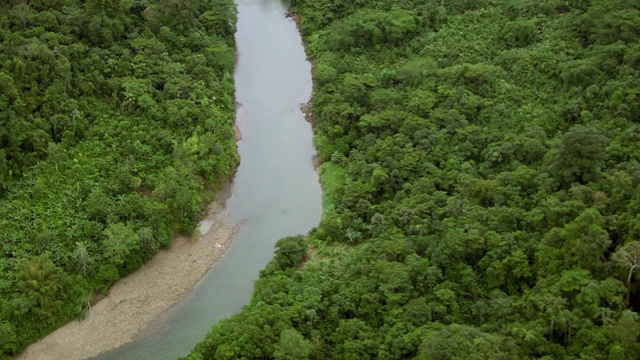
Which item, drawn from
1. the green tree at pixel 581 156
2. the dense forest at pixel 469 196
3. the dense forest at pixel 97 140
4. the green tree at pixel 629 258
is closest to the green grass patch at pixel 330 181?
the dense forest at pixel 469 196

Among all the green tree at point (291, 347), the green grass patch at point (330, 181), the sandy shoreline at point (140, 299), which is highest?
the green grass patch at point (330, 181)

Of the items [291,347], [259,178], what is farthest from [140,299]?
[259,178]

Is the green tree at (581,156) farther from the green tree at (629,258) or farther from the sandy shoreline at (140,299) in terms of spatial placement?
the sandy shoreline at (140,299)

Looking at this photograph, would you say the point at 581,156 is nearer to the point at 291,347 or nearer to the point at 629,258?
the point at 629,258

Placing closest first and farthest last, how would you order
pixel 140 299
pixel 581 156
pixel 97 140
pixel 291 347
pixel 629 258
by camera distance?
pixel 629 258 → pixel 291 347 → pixel 581 156 → pixel 140 299 → pixel 97 140

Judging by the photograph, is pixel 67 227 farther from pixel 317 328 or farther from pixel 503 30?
pixel 503 30
